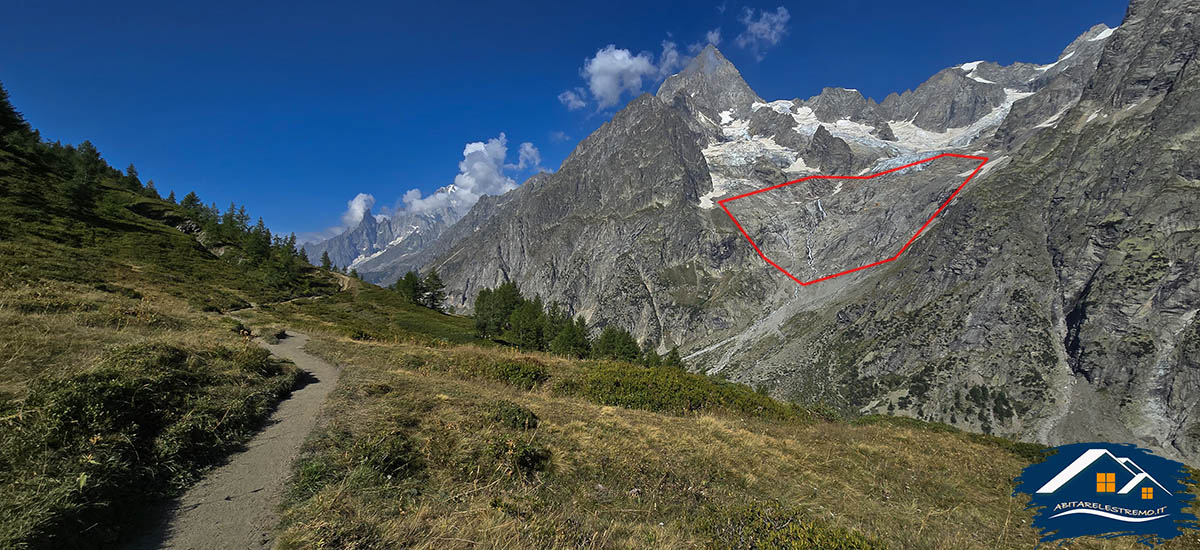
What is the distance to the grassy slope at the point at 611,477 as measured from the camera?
6.86 m

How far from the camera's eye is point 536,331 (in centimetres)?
5962

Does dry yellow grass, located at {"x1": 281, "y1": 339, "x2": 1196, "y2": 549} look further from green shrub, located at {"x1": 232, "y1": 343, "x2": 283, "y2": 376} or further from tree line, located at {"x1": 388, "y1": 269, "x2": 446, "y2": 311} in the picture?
tree line, located at {"x1": 388, "y1": 269, "x2": 446, "y2": 311}

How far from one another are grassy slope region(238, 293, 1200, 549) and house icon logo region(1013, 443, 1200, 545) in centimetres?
46

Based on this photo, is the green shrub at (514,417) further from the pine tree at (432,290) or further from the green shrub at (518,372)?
the pine tree at (432,290)

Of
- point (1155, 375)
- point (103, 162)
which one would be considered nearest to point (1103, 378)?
point (1155, 375)

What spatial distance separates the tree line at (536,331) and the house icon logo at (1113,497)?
147 ft

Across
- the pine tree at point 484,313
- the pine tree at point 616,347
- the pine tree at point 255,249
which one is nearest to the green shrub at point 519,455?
the pine tree at point 484,313

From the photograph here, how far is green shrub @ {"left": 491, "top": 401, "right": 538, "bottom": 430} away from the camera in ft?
36.8

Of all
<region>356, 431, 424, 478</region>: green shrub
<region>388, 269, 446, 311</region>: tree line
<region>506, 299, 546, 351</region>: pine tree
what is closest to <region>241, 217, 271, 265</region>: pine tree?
<region>388, 269, 446, 311</region>: tree line

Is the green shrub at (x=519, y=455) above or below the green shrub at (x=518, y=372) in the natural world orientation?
below

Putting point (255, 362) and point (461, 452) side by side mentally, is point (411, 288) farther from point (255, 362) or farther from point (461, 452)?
point (461, 452)

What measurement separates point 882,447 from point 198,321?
93.7 feet

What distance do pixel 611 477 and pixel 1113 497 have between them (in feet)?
41.3

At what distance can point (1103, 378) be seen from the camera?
197125mm
